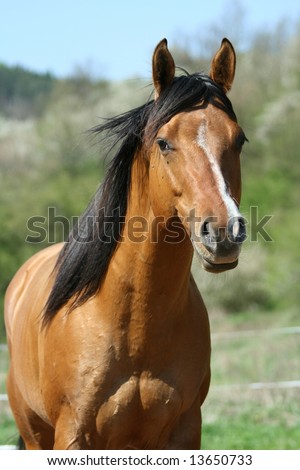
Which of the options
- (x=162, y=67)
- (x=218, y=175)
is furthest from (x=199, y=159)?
(x=162, y=67)

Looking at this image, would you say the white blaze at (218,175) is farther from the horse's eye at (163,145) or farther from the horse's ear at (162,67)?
the horse's ear at (162,67)

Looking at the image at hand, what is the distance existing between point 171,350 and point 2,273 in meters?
19.3

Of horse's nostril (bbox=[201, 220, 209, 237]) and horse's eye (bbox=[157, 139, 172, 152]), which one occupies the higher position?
horse's eye (bbox=[157, 139, 172, 152])

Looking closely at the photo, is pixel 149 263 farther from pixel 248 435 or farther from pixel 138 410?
pixel 248 435

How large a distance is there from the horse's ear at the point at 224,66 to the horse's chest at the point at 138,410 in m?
1.53

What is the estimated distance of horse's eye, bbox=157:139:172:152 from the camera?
10.9 ft

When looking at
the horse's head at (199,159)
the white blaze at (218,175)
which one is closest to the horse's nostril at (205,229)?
the horse's head at (199,159)

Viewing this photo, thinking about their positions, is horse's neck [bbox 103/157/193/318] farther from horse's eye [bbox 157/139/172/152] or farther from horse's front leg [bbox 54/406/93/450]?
horse's front leg [bbox 54/406/93/450]

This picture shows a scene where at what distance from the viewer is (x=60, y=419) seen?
367 cm

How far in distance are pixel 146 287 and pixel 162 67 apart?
1.08m

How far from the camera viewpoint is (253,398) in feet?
33.3

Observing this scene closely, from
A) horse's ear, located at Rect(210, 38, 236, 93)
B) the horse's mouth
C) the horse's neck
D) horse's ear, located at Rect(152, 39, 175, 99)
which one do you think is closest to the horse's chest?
the horse's neck

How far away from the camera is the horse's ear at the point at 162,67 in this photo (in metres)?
3.52
